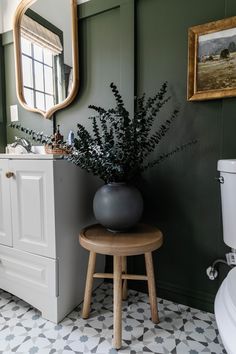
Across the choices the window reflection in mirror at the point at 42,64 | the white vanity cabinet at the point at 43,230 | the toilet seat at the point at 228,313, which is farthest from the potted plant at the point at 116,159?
the window reflection in mirror at the point at 42,64

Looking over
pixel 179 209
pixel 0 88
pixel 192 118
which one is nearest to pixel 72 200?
pixel 179 209

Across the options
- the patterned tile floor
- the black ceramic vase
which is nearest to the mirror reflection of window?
the black ceramic vase

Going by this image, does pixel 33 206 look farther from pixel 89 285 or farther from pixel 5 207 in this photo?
pixel 89 285

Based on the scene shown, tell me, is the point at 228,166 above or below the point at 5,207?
above

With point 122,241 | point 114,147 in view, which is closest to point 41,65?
point 114,147

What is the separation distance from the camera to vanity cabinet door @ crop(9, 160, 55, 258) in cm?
106

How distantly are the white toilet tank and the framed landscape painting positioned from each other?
13.3 inches

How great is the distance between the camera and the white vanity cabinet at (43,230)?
1.07 metres

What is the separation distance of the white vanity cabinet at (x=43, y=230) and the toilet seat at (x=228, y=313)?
683mm

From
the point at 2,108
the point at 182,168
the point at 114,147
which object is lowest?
the point at 182,168

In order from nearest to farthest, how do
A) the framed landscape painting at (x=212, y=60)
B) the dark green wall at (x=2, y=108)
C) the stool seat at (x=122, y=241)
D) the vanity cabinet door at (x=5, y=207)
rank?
the stool seat at (x=122, y=241) → the framed landscape painting at (x=212, y=60) → the vanity cabinet door at (x=5, y=207) → the dark green wall at (x=2, y=108)

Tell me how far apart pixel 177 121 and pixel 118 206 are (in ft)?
1.74

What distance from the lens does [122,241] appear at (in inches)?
38.7

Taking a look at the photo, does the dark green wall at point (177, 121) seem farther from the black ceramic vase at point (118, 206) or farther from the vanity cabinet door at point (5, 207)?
the vanity cabinet door at point (5, 207)
